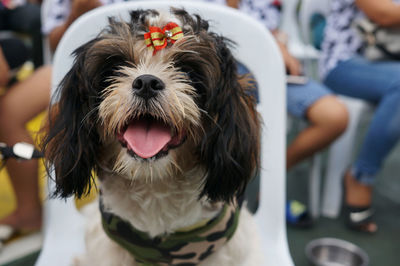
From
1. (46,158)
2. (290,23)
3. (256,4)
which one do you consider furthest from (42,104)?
(290,23)

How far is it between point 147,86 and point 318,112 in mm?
1260

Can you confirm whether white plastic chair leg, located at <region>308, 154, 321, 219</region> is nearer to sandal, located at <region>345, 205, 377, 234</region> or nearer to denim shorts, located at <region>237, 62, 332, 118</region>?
sandal, located at <region>345, 205, 377, 234</region>

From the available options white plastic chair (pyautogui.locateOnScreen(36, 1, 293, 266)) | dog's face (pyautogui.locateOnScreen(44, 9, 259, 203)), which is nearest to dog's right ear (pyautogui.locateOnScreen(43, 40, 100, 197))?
dog's face (pyautogui.locateOnScreen(44, 9, 259, 203))

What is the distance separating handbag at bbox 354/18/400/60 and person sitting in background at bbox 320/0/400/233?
35mm

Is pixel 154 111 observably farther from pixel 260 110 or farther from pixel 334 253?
pixel 334 253

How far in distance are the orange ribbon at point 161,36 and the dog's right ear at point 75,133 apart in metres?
0.14

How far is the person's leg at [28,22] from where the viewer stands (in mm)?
2906

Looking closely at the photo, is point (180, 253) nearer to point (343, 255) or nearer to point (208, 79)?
point (208, 79)

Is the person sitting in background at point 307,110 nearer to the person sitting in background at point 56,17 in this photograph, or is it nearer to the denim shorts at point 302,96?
Answer: the denim shorts at point 302,96

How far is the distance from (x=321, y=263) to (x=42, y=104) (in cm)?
132

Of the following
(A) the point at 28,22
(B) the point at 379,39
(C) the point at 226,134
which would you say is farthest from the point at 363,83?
(A) the point at 28,22

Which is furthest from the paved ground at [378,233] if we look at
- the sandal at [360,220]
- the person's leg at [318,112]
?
the person's leg at [318,112]

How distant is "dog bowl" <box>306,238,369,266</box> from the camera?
167 centimetres

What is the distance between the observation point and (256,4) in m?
1.95
